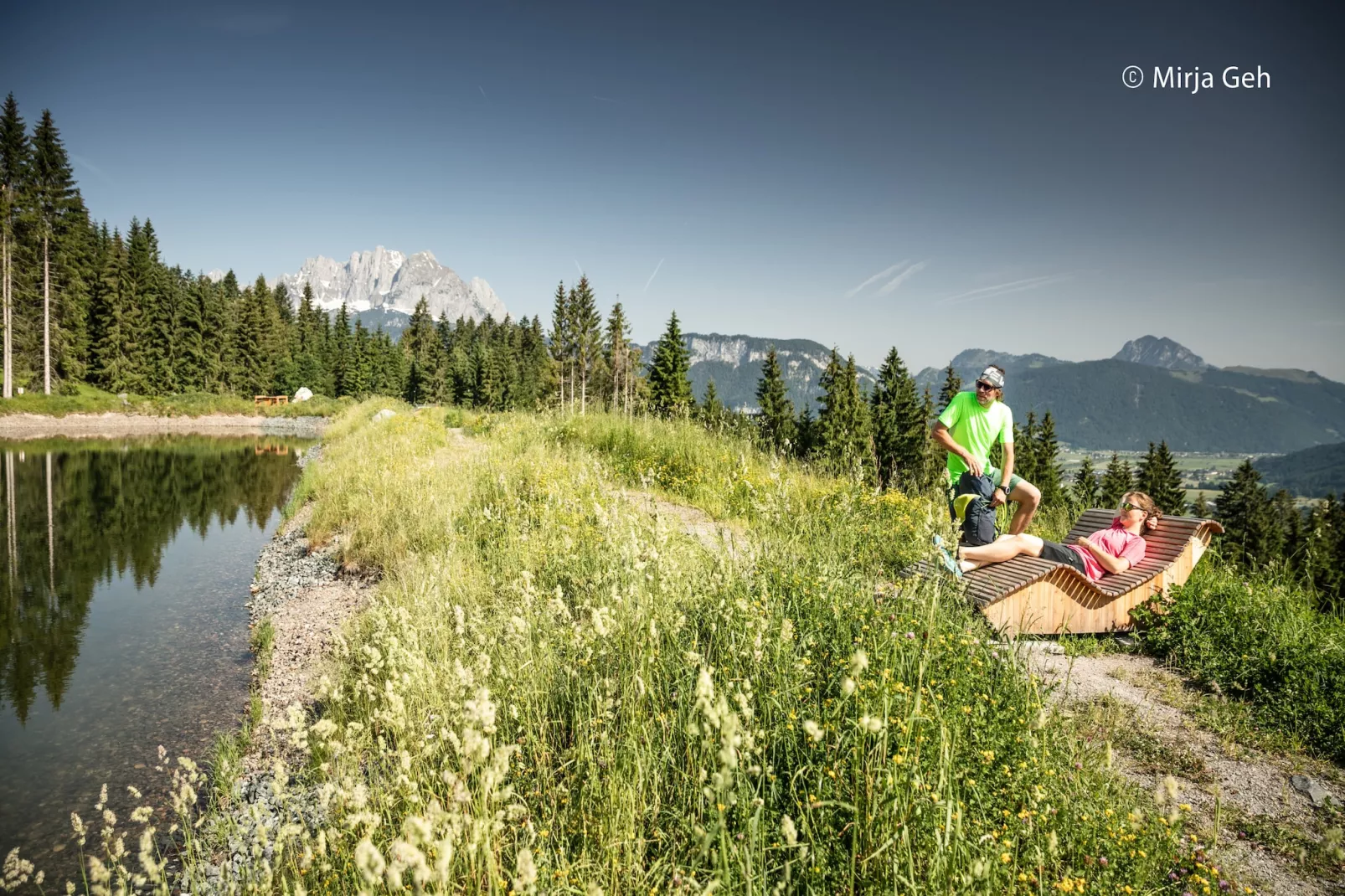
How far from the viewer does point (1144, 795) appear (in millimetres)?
3439

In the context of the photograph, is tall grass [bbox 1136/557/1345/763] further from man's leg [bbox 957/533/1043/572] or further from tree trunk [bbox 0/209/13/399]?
tree trunk [bbox 0/209/13/399]

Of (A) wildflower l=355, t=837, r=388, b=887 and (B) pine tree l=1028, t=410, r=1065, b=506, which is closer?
(A) wildflower l=355, t=837, r=388, b=887

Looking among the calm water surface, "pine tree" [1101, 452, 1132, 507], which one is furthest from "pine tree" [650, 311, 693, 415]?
the calm water surface

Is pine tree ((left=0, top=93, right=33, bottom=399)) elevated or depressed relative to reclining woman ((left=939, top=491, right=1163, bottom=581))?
elevated

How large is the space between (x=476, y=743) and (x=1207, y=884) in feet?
10.6

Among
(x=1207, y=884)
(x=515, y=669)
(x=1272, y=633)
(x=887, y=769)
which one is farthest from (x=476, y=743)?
(x=1272, y=633)

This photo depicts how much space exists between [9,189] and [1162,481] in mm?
92451

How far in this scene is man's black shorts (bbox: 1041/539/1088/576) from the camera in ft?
21.9

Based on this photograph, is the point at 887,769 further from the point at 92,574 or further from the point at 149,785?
the point at 92,574

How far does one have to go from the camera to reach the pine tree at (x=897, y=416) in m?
56.8

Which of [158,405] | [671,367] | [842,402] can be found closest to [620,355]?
[671,367]

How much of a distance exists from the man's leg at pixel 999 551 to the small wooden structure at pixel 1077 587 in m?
0.08

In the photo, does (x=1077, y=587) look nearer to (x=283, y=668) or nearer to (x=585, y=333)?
(x=283, y=668)

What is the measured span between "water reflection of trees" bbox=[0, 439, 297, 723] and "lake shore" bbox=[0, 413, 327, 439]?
699 cm
